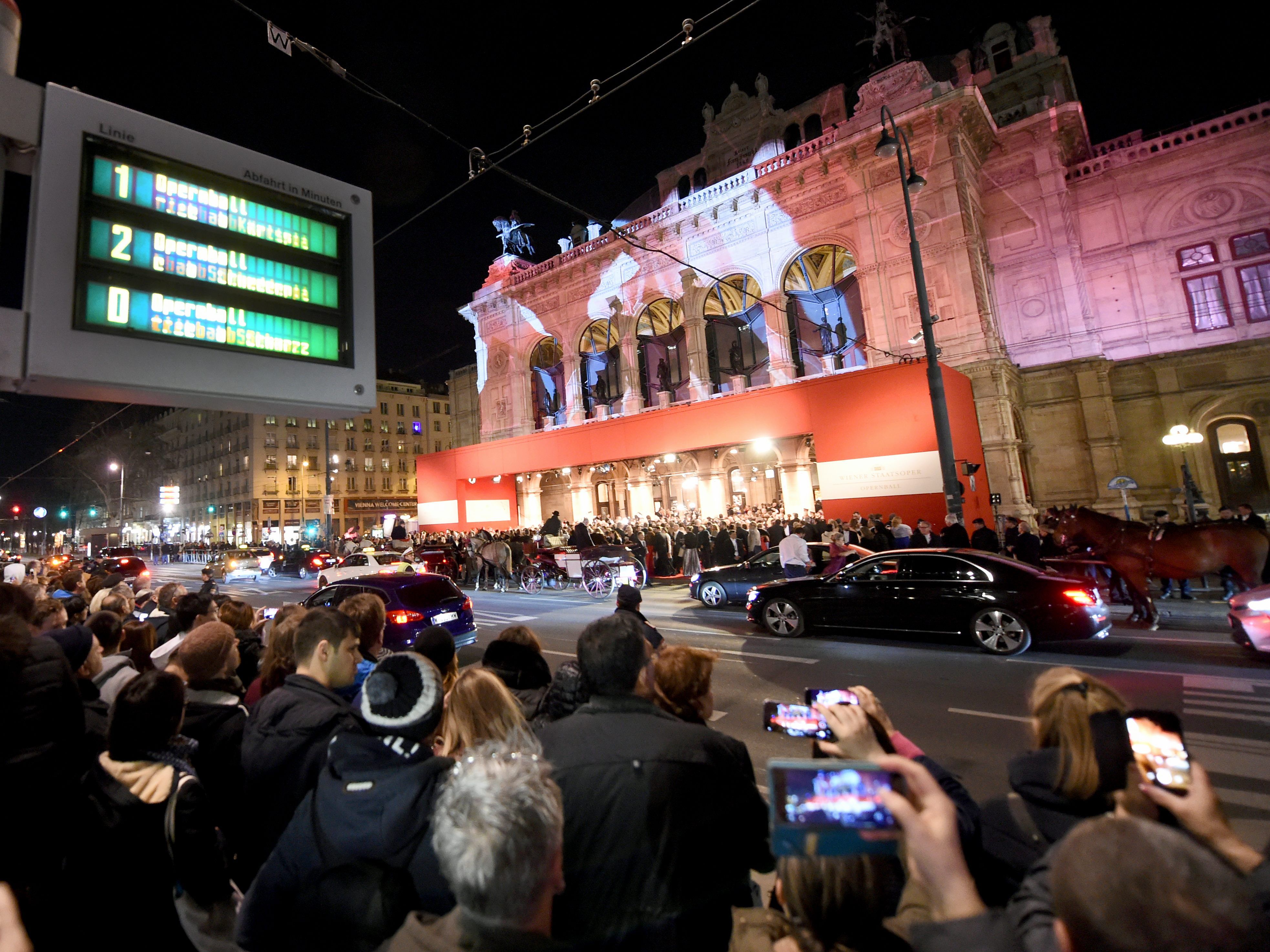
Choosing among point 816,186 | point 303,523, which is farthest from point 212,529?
point 816,186

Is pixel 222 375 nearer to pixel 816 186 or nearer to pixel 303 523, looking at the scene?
pixel 816 186

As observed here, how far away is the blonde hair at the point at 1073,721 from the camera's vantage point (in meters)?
2.04

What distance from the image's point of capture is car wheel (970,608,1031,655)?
8391 millimetres

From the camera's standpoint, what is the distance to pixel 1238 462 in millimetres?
21484

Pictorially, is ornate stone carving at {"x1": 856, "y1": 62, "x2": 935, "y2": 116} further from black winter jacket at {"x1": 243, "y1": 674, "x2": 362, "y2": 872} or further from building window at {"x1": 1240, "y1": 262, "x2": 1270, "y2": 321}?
black winter jacket at {"x1": 243, "y1": 674, "x2": 362, "y2": 872}

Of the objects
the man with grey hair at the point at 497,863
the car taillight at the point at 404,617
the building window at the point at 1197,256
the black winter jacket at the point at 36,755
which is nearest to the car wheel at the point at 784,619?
the car taillight at the point at 404,617

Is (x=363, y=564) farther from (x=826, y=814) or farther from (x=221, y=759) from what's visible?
(x=826, y=814)

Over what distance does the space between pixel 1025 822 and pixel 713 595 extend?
39.0 feet

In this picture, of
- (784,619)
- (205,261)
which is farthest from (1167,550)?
(205,261)

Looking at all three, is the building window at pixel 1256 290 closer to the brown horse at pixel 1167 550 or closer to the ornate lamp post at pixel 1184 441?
the ornate lamp post at pixel 1184 441

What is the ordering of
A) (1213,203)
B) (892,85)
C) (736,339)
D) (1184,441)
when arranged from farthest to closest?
1. (736,339)
2. (892,85)
3. (1213,203)
4. (1184,441)

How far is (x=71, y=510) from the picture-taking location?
59.1 metres

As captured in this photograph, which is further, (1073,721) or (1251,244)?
(1251,244)

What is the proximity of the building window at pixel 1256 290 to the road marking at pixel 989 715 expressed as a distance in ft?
82.5
